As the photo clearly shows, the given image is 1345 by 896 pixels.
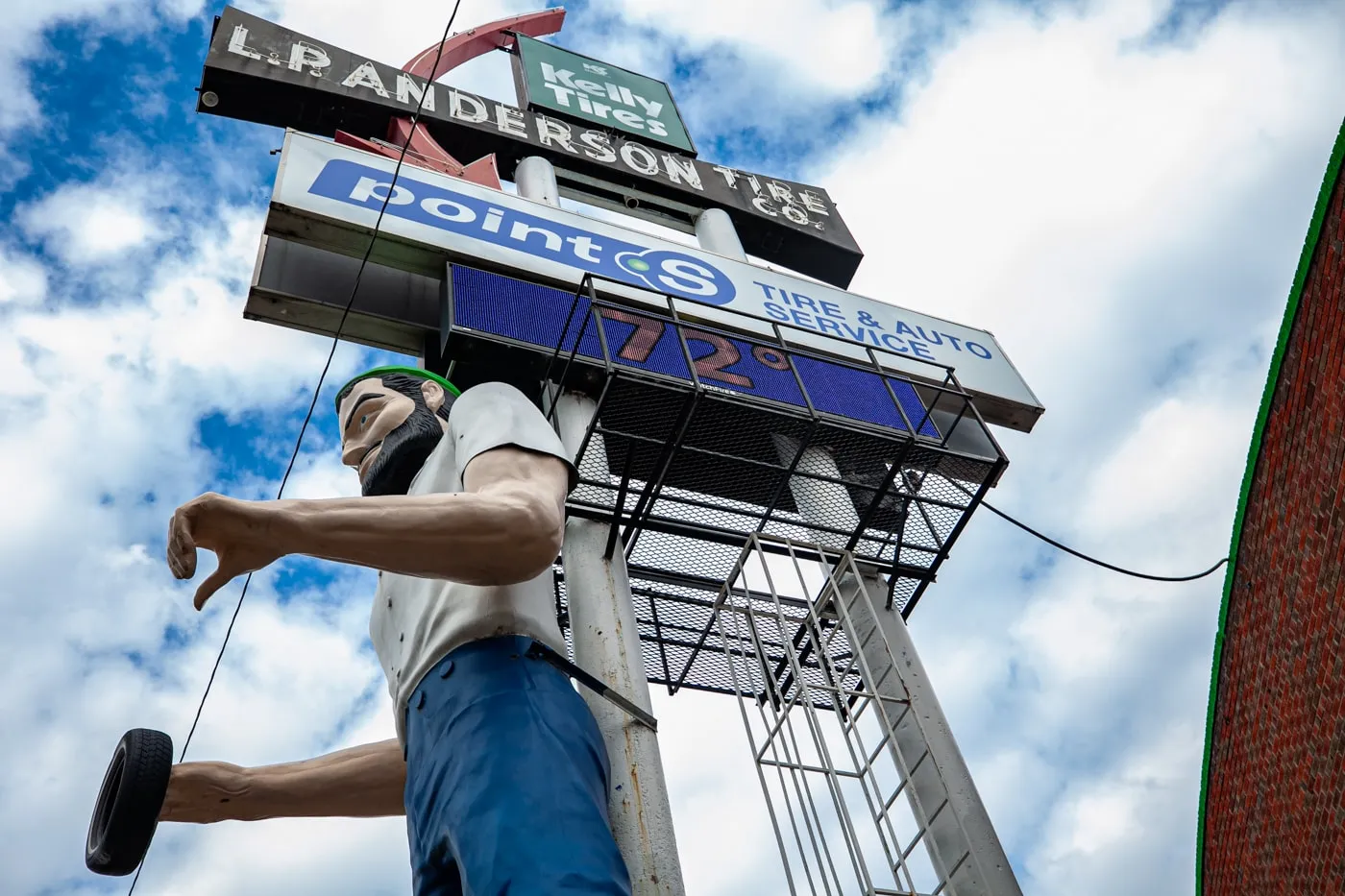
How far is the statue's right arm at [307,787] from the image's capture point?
3.83 metres

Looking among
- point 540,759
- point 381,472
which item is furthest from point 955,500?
point 540,759

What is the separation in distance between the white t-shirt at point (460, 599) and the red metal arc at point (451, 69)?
277cm

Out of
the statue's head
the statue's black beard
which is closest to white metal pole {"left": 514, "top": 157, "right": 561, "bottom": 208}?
the statue's head

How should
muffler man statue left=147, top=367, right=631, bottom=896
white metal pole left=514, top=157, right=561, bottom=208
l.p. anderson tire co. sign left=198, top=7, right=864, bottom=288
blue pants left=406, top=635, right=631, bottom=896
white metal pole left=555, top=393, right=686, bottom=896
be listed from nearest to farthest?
1. blue pants left=406, top=635, right=631, bottom=896
2. muffler man statue left=147, top=367, right=631, bottom=896
3. white metal pole left=555, top=393, right=686, bottom=896
4. white metal pole left=514, top=157, right=561, bottom=208
5. l.p. anderson tire co. sign left=198, top=7, right=864, bottom=288

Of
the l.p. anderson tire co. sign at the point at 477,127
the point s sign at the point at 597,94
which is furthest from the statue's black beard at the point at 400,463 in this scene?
the point s sign at the point at 597,94

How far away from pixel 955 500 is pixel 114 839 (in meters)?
4.79

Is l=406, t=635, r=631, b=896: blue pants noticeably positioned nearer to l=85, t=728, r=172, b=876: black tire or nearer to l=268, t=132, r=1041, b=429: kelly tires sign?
l=85, t=728, r=172, b=876: black tire

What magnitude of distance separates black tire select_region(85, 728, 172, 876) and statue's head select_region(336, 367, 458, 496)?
1.17m

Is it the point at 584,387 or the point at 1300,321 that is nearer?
the point at 1300,321

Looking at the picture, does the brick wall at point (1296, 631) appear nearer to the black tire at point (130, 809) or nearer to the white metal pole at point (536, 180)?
the black tire at point (130, 809)

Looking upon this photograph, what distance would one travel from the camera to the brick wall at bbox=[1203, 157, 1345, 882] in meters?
5.84

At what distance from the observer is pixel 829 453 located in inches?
260

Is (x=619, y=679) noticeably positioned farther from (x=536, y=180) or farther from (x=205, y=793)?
(x=536, y=180)

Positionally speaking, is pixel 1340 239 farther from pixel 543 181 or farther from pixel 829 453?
pixel 543 181
